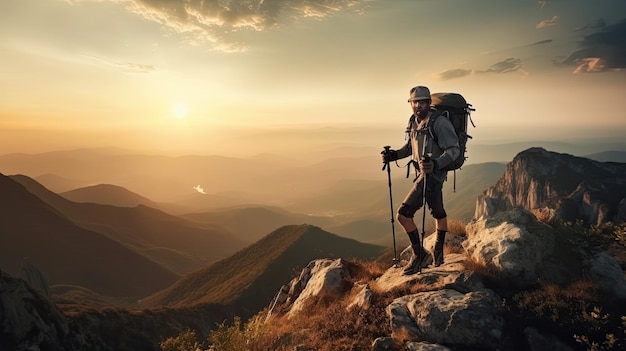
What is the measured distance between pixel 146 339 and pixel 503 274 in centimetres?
8611

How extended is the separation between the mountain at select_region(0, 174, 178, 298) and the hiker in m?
194

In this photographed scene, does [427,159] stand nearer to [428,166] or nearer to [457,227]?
[428,166]

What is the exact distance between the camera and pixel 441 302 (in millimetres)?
8023

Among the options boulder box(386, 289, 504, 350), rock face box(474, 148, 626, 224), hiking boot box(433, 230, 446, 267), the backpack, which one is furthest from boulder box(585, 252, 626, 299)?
rock face box(474, 148, 626, 224)

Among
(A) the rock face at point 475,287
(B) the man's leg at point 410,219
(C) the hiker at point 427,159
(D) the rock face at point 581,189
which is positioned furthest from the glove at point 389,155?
(D) the rock face at point 581,189

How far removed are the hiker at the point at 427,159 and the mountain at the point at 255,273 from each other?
384ft

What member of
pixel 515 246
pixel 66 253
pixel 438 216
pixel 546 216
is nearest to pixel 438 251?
pixel 438 216

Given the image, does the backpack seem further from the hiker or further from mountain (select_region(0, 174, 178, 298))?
mountain (select_region(0, 174, 178, 298))

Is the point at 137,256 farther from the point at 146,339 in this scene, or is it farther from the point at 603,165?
the point at 603,165

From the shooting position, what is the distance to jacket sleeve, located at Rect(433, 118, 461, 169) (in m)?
8.84

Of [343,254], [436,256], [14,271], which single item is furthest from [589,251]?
[14,271]

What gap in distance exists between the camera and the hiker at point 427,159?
8.95m

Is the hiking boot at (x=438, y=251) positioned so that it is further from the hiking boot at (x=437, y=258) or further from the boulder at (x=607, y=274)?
the boulder at (x=607, y=274)

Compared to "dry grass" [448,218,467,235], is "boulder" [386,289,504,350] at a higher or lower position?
lower
